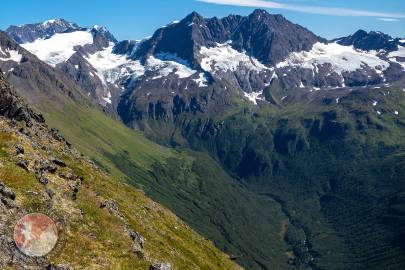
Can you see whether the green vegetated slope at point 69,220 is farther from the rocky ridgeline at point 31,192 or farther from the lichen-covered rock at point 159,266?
the lichen-covered rock at point 159,266

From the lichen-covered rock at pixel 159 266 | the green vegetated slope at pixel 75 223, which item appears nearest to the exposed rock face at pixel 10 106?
the green vegetated slope at pixel 75 223

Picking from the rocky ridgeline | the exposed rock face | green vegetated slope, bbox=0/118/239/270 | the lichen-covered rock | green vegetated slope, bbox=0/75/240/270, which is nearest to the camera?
the rocky ridgeline

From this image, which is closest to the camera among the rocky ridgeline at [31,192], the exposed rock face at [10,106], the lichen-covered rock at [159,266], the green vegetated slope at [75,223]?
the rocky ridgeline at [31,192]

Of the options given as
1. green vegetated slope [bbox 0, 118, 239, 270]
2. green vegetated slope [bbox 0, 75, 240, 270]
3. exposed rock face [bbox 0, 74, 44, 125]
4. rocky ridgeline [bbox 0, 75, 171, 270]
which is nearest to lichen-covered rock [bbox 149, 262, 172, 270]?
rocky ridgeline [bbox 0, 75, 171, 270]

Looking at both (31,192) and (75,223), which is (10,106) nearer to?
(31,192)

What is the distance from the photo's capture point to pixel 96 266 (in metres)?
62.0

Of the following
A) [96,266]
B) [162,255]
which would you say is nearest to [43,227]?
[96,266]

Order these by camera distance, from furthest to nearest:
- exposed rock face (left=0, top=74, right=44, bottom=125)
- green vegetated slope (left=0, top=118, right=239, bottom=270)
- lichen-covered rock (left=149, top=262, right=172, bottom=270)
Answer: exposed rock face (left=0, top=74, right=44, bottom=125) < lichen-covered rock (left=149, top=262, right=172, bottom=270) < green vegetated slope (left=0, top=118, right=239, bottom=270)

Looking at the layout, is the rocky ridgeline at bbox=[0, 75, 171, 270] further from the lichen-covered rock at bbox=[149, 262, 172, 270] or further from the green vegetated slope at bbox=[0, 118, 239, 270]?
the green vegetated slope at bbox=[0, 118, 239, 270]

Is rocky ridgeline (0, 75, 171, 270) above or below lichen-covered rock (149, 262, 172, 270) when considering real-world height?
above

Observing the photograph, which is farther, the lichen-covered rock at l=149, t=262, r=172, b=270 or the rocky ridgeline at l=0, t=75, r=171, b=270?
the lichen-covered rock at l=149, t=262, r=172, b=270

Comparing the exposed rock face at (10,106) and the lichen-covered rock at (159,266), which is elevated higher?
the exposed rock face at (10,106)

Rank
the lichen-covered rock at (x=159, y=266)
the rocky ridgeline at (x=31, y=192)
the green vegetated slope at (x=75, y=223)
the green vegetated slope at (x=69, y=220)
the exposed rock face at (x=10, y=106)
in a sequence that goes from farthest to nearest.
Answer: the exposed rock face at (x=10, y=106), the lichen-covered rock at (x=159, y=266), the green vegetated slope at (x=75, y=223), the green vegetated slope at (x=69, y=220), the rocky ridgeline at (x=31, y=192)

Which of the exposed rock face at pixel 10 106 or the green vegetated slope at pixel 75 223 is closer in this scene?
the green vegetated slope at pixel 75 223
